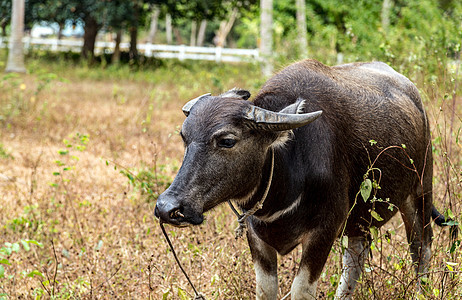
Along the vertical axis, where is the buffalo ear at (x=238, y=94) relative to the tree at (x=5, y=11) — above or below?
above

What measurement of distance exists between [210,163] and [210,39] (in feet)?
149

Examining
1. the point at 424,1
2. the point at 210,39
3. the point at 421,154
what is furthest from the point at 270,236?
the point at 210,39

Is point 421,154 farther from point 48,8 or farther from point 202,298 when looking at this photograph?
point 48,8

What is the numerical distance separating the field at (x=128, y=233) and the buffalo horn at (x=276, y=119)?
84 centimetres

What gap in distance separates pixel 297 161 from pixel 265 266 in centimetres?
70

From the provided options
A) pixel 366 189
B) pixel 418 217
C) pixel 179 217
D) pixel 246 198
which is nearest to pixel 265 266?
pixel 246 198

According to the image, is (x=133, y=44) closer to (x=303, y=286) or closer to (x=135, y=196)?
(x=135, y=196)

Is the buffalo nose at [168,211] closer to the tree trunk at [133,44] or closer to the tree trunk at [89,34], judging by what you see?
the tree trunk at [133,44]

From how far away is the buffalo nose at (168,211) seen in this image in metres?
2.31

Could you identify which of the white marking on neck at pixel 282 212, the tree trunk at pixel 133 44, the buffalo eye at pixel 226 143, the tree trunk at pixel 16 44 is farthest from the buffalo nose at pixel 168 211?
the tree trunk at pixel 133 44

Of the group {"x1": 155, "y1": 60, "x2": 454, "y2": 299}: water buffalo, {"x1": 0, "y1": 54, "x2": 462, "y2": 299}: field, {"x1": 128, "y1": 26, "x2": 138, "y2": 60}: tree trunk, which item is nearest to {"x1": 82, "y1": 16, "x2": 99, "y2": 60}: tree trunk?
{"x1": 128, "y1": 26, "x2": 138, "y2": 60}: tree trunk

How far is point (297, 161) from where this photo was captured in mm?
2779

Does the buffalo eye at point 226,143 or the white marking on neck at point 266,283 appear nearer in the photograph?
the buffalo eye at point 226,143

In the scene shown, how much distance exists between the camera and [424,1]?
1432cm
